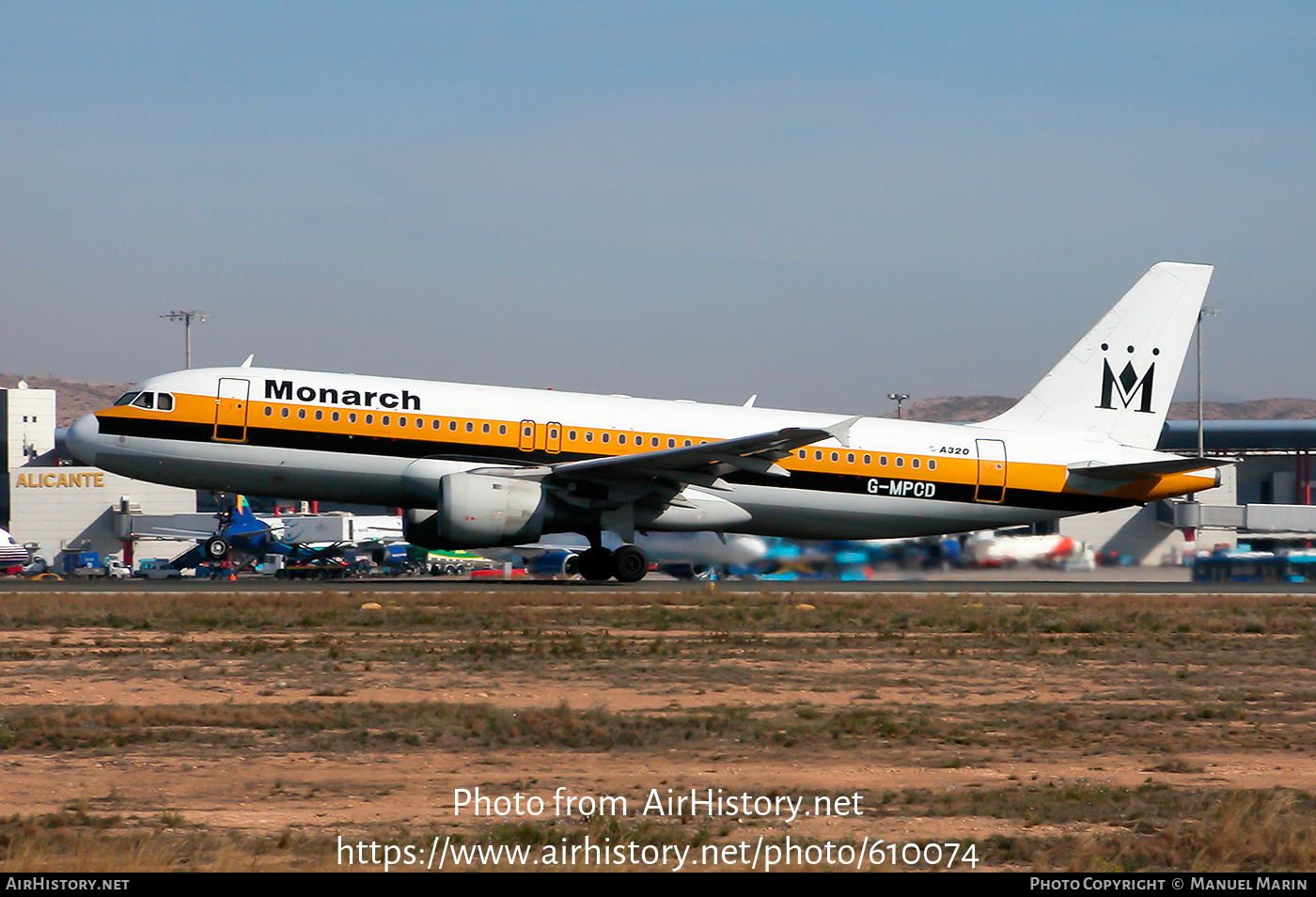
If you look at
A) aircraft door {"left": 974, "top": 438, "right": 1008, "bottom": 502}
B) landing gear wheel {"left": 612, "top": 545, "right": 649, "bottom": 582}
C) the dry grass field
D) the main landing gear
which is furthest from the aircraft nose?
aircraft door {"left": 974, "top": 438, "right": 1008, "bottom": 502}

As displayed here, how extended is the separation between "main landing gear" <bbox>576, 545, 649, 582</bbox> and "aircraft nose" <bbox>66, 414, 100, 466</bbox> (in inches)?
416

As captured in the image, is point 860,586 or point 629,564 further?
point 860,586

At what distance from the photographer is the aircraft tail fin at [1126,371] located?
31.0m

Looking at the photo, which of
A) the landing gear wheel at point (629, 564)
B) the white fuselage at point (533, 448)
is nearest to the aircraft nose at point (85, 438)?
the white fuselage at point (533, 448)

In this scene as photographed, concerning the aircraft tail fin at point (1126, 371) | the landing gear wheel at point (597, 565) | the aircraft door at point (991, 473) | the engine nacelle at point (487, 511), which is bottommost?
the landing gear wheel at point (597, 565)

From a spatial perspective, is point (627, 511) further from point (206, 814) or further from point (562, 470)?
point (206, 814)

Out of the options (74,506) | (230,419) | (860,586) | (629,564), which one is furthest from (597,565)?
(74,506)

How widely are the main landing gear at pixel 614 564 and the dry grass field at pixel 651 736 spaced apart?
6.44 meters

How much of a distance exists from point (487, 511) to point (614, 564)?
3706 millimetres

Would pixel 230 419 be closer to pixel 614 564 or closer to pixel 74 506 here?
pixel 614 564

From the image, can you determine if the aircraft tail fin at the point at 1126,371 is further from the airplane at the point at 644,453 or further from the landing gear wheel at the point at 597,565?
the landing gear wheel at the point at 597,565

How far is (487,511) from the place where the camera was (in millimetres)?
25875

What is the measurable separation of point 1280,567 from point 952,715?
1192 inches

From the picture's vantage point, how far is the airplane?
26.5 metres
